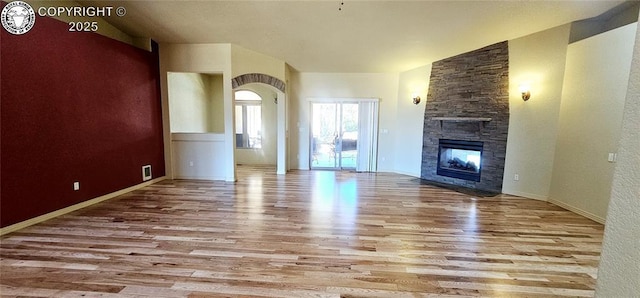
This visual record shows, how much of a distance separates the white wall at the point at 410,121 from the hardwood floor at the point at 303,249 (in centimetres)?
232

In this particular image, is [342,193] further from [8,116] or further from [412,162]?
[8,116]

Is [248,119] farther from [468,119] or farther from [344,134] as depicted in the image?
[468,119]

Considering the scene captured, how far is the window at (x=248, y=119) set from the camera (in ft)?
26.7

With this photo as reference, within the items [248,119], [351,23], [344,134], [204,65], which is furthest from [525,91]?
[248,119]

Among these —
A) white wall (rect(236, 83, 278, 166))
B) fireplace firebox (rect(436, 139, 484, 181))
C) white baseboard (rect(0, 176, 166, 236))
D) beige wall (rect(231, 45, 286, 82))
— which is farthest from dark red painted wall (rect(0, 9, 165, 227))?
fireplace firebox (rect(436, 139, 484, 181))

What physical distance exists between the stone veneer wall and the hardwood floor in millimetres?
1030

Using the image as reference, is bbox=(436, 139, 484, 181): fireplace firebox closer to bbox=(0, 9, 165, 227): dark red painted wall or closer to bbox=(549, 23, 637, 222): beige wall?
bbox=(549, 23, 637, 222): beige wall

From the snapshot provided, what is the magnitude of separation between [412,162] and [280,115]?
3.58m

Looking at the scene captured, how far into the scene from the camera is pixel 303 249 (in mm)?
2791

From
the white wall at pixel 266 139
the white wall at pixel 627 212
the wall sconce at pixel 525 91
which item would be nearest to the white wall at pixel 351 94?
the white wall at pixel 266 139

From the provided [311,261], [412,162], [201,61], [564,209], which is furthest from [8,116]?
[564,209]

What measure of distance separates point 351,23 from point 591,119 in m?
3.85

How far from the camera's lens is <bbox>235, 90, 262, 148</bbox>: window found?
813 centimetres

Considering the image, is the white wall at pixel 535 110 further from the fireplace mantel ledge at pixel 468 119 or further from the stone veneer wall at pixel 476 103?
the fireplace mantel ledge at pixel 468 119
